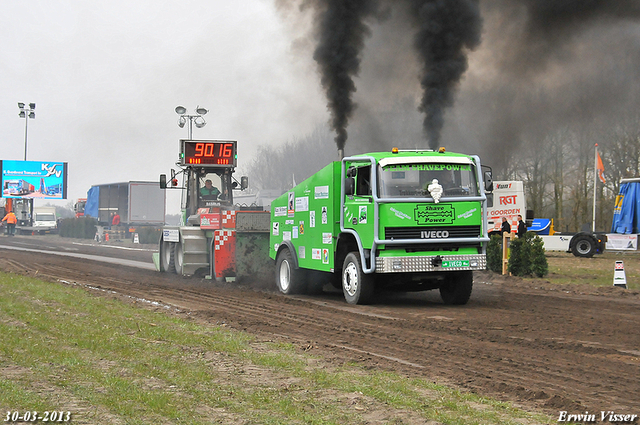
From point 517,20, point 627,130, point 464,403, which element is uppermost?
point 517,20

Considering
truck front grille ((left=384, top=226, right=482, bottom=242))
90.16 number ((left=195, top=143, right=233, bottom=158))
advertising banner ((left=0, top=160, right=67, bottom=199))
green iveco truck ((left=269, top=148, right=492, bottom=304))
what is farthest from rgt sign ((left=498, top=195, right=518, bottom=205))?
advertising banner ((left=0, top=160, right=67, bottom=199))

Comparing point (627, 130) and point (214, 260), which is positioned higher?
point (627, 130)

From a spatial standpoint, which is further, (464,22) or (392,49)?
(392,49)

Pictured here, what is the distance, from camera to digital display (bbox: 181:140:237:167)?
741 inches

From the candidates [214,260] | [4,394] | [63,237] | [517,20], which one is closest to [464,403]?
[4,394]

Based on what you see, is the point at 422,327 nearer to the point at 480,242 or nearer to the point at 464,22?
the point at 480,242

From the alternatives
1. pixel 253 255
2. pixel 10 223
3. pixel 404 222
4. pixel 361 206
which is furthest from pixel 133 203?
pixel 404 222

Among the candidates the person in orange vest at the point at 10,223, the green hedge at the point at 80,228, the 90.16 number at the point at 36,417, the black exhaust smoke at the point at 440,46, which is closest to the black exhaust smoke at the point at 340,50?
the black exhaust smoke at the point at 440,46

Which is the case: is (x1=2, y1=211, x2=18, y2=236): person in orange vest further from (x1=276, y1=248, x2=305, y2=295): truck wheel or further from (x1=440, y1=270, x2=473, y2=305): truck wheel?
(x1=440, y1=270, x2=473, y2=305): truck wheel

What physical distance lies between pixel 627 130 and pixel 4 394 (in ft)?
60.1

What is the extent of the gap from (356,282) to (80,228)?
133 ft

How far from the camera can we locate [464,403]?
5562mm

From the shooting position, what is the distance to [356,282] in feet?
41.1

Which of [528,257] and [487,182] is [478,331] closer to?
[487,182]
